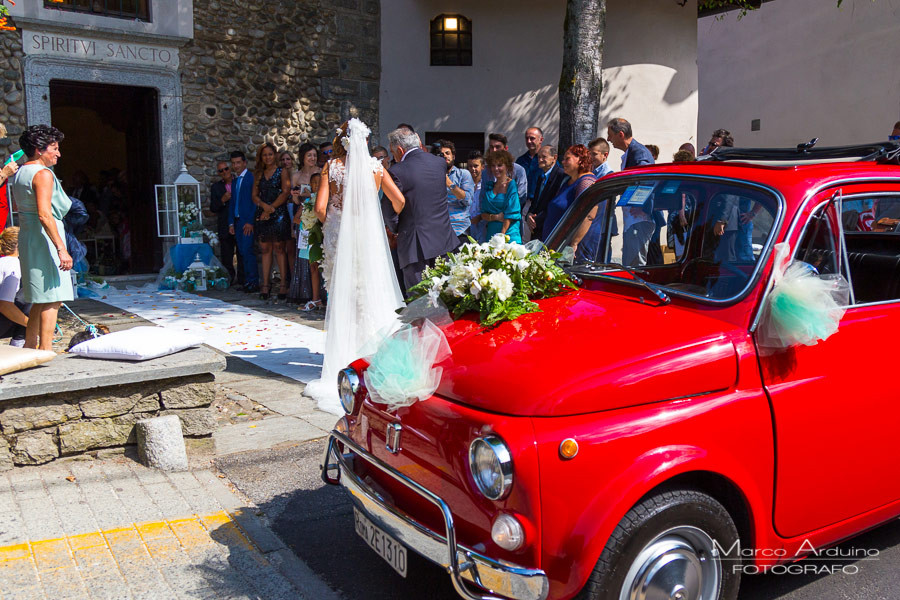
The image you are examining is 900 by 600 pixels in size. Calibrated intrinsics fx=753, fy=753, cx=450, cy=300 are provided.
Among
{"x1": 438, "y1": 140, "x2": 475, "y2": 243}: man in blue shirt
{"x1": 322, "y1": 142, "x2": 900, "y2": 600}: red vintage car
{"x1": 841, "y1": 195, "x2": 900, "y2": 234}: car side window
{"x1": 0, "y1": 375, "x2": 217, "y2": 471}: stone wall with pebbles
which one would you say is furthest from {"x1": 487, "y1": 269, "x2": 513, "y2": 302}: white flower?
{"x1": 438, "y1": 140, "x2": 475, "y2": 243}: man in blue shirt

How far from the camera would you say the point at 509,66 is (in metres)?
15.4

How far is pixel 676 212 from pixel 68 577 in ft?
11.1

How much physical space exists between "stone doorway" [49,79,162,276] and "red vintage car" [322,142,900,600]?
12.0 meters

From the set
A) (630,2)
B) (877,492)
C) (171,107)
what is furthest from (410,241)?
(630,2)

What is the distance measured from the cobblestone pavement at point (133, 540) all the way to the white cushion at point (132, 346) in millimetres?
677

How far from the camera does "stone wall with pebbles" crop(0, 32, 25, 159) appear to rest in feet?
38.5

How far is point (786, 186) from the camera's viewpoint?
3.34 m

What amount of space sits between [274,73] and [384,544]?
504 inches

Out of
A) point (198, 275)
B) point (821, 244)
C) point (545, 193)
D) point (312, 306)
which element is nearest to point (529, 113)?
point (545, 193)

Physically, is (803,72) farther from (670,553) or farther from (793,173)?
(670,553)

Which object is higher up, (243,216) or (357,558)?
(243,216)

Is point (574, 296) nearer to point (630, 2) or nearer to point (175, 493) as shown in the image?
point (175, 493)

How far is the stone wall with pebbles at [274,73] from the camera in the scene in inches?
539

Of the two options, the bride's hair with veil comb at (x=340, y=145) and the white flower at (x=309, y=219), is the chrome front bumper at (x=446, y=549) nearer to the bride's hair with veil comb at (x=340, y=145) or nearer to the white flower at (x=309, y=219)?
the bride's hair with veil comb at (x=340, y=145)
